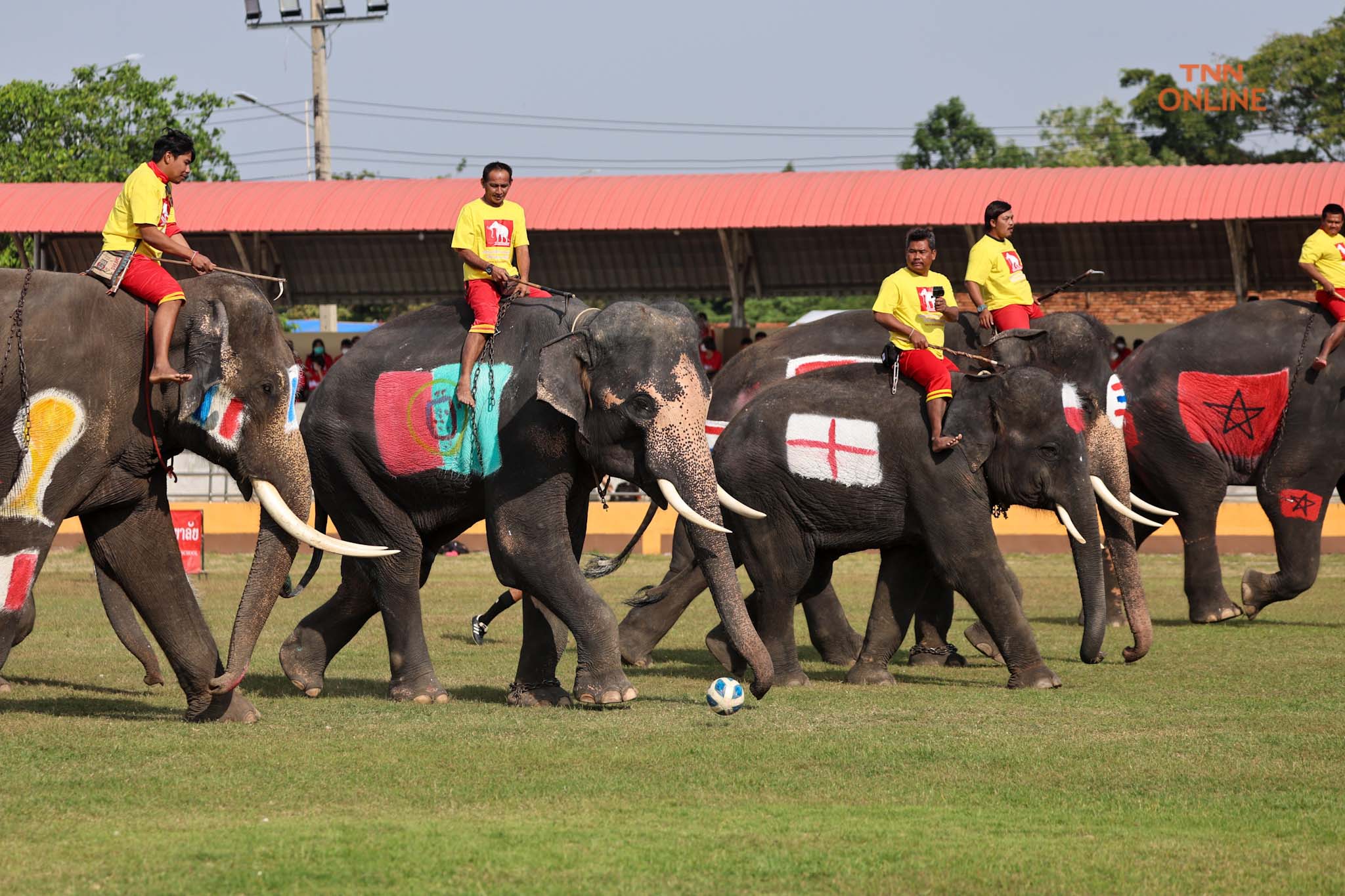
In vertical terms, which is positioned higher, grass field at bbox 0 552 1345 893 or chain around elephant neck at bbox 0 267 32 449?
chain around elephant neck at bbox 0 267 32 449

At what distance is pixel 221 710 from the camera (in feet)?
31.1

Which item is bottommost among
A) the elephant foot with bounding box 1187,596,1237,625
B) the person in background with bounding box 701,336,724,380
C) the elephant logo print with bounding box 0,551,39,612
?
the elephant foot with bounding box 1187,596,1237,625

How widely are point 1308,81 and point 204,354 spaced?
49472 millimetres

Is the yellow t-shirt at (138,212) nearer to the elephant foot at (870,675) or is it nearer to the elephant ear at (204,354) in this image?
→ the elephant ear at (204,354)

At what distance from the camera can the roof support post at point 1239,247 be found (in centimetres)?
2762

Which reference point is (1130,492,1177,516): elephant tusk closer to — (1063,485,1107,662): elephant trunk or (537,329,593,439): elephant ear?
(1063,485,1107,662): elephant trunk

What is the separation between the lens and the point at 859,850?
646 centimetres

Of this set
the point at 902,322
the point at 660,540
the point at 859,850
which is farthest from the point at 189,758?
the point at 660,540

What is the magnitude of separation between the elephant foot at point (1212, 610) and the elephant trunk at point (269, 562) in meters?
9.07

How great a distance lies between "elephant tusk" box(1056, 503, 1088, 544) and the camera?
11.4m

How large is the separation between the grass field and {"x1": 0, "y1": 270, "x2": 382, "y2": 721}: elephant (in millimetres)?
649

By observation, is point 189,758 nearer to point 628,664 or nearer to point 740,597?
point 740,597

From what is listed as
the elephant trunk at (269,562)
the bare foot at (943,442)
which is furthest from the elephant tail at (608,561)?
the elephant trunk at (269,562)

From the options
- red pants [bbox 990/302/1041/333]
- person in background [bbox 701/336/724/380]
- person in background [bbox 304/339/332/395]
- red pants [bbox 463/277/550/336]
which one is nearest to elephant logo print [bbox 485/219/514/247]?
red pants [bbox 463/277/550/336]
